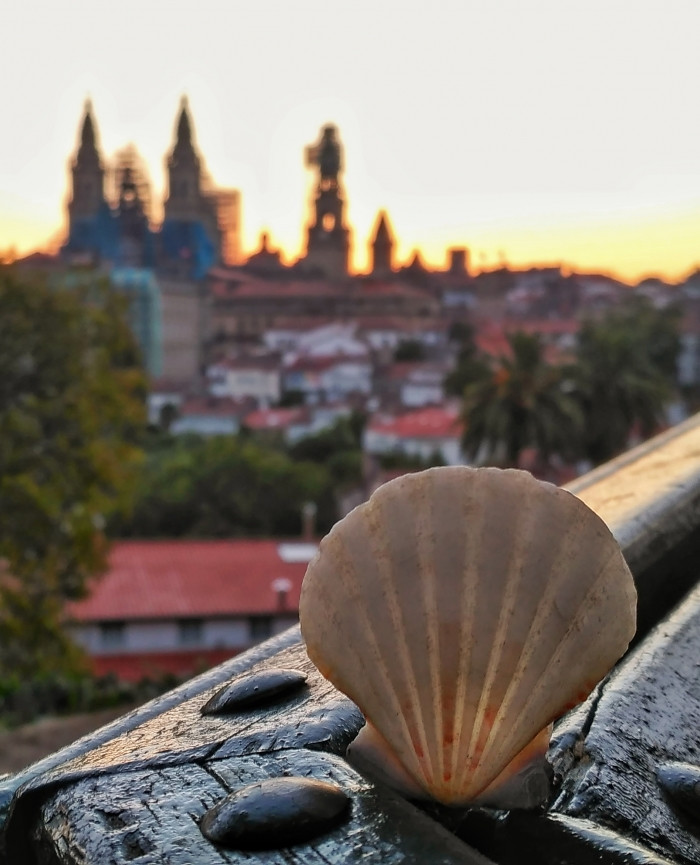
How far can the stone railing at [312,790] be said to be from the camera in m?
0.42

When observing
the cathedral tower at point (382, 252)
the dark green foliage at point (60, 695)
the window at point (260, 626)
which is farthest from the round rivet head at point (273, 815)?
the cathedral tower at point (382, 252)

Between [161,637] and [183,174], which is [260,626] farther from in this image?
[183,174]

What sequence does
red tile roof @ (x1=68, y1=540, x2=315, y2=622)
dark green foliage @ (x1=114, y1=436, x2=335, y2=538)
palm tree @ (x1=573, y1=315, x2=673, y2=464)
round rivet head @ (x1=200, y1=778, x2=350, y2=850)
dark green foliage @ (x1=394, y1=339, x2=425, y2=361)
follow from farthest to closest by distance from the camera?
dark green foliage @ (x1=394, y1=339, x2=425, y2=361), dark green foliage @ (x1=114, y1=436, x2=335, y2=538), palm tree @ (x1=573, y1=315, x2=673, y2=464), red tile roof @ (x1=68, y1=540, x2=315, y2=622), round rivet head @ (x1=200, y1=778, x2=350, y2=850)

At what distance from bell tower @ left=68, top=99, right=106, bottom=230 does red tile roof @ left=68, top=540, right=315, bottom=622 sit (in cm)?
4299

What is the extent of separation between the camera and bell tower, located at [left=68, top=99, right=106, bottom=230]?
54219 millimetres

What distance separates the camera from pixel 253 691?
22.3 inches

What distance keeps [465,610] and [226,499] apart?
66.3ft

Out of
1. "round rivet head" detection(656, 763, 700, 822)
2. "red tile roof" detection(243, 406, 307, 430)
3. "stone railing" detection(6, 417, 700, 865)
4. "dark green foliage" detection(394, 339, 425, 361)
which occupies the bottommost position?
"red tile roof" detection(243, 406, 307, 430)

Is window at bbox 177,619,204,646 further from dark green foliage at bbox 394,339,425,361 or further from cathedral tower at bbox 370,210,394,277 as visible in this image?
cathedral tower at bbox 370,210,394,277

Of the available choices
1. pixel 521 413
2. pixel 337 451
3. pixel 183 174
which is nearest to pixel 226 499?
pixel 337 451

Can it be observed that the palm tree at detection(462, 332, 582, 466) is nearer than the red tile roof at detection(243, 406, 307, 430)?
Yes

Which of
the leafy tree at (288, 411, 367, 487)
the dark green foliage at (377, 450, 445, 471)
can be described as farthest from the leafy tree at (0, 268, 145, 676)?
the dark green foliage at (377, 450, 445, 471)

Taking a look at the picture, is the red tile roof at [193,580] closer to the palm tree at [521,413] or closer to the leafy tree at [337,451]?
the palm tree at [521,413]

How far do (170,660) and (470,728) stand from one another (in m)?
11.6
